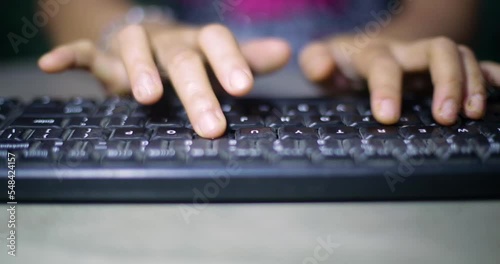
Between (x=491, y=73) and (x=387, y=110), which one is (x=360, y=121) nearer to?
(x=387, y=110)

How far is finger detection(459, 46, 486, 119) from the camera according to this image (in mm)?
353

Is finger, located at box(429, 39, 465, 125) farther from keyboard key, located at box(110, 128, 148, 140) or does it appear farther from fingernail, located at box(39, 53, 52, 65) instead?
fingernail, located at box(39, 53, 52, 65)


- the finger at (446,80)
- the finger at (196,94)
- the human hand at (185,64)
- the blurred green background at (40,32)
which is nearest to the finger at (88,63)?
the human hand at (185,64)

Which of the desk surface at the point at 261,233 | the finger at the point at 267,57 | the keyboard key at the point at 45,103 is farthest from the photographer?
the finger at the point at 267,57

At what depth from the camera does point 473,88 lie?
15.5 inches

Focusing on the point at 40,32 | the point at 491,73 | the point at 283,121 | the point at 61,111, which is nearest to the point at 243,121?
the point at 283,121

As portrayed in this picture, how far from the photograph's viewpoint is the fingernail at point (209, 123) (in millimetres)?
317

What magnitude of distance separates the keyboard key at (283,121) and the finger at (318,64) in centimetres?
18

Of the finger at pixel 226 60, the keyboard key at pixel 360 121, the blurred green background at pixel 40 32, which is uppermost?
the blurred green background at pixel 40 32

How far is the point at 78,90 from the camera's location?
0.60 metres

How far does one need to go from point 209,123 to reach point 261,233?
8 centimetres

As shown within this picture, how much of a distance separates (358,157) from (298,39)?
20.8 inches

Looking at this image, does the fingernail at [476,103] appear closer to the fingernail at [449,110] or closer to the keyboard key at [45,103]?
the fingernail at [449,110]

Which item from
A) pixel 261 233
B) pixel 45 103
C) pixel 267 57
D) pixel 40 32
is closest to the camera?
pixel 261 233
